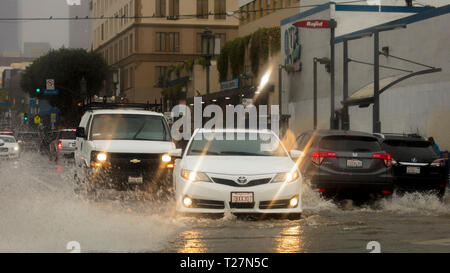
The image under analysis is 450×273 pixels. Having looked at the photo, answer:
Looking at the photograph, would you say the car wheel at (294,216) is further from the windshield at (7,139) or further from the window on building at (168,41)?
the window on building at (168,41)

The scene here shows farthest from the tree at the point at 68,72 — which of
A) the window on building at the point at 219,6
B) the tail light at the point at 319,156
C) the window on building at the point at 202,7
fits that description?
the tail light at the point at 319,156

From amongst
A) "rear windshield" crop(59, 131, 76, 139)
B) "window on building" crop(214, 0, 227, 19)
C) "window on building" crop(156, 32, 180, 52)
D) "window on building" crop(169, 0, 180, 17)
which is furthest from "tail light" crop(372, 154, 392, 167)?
"window on building" crop(214, 0, 227, 19)

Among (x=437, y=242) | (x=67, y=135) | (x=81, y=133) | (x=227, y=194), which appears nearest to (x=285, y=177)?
(x=227, y=194)

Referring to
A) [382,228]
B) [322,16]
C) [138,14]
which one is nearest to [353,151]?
[382,228]

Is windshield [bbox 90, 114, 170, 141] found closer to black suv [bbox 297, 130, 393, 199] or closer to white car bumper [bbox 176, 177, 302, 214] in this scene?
black suv [bbox 297, 130, 393, 199]

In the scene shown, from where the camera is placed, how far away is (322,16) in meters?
50.5

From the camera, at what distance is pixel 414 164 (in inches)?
757

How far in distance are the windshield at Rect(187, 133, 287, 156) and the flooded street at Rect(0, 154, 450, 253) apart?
49.8 inches

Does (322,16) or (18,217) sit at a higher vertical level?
(322,16)

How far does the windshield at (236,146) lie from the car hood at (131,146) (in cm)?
377

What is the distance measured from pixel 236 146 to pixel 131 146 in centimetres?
462

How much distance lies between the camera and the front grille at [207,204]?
1394cm
